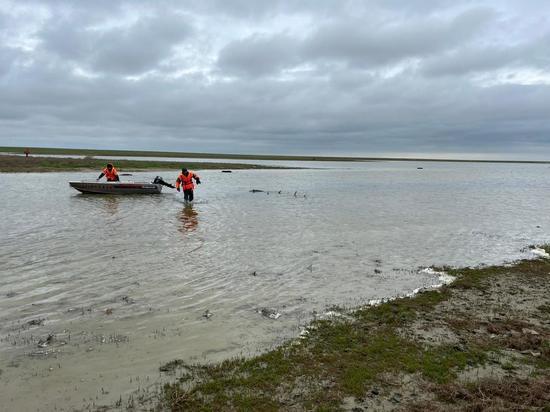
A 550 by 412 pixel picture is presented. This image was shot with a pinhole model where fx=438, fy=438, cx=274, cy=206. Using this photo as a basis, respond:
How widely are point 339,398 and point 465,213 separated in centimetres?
2368

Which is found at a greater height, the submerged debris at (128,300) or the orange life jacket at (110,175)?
the orange life jacket at (110,175)

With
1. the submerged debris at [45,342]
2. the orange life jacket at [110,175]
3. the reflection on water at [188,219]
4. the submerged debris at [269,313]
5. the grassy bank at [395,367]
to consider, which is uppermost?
the orange life jacket at [110,175]

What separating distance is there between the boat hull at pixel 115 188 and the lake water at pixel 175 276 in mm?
5930

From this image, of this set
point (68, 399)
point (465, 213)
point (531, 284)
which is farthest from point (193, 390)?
point (465, 213)

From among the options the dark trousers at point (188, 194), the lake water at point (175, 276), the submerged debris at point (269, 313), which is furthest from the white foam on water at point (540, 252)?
the dark trousers at point (188, 194)

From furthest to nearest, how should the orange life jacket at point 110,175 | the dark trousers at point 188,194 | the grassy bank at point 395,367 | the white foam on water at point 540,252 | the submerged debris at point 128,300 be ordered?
the orange life jacket at point 110,175
the dark trousers at point 188,194
the white foam on water at point 540,252
the submerged debris at point 128,300
the grassy bank at point 395,367

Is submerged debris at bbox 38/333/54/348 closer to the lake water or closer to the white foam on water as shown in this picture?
the lake water

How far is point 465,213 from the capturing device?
2641cm

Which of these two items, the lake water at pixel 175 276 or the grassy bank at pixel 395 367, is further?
the lake water at pixel 175 276

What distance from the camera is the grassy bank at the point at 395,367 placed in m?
5.27

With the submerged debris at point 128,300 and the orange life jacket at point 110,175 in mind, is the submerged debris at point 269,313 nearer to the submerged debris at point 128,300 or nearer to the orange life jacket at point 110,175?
the submerged debris at point 128,300

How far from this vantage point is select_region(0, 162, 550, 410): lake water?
6367 millimetres

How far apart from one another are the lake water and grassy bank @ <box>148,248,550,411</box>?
679 mm

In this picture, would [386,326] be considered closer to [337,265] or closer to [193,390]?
[193,390]
